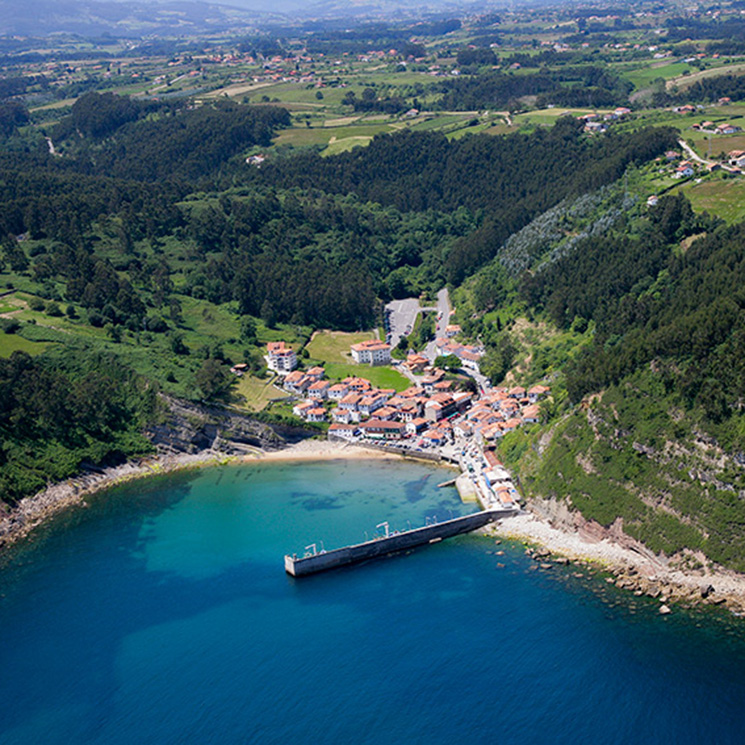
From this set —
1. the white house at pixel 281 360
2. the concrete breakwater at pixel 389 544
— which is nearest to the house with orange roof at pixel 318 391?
the white house at pixel 281 360

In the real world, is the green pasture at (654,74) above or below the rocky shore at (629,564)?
above

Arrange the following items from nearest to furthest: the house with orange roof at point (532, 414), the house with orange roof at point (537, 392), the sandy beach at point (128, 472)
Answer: the sandy beach at point (128, 472), the house with orange roof at point (532, 414), the house with orange roof at point (537, 392)

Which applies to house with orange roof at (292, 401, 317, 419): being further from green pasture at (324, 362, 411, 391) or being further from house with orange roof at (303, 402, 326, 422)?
green pasture at (324, 362, 411, 391)

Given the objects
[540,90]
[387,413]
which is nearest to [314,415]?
[387,413]

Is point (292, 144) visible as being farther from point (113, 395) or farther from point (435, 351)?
point (113, 395)

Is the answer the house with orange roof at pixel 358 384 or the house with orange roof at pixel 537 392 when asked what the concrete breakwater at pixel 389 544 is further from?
the house with orange roof at pixel 358 384

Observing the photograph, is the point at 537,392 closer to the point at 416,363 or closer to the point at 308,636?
the point at 416,363
